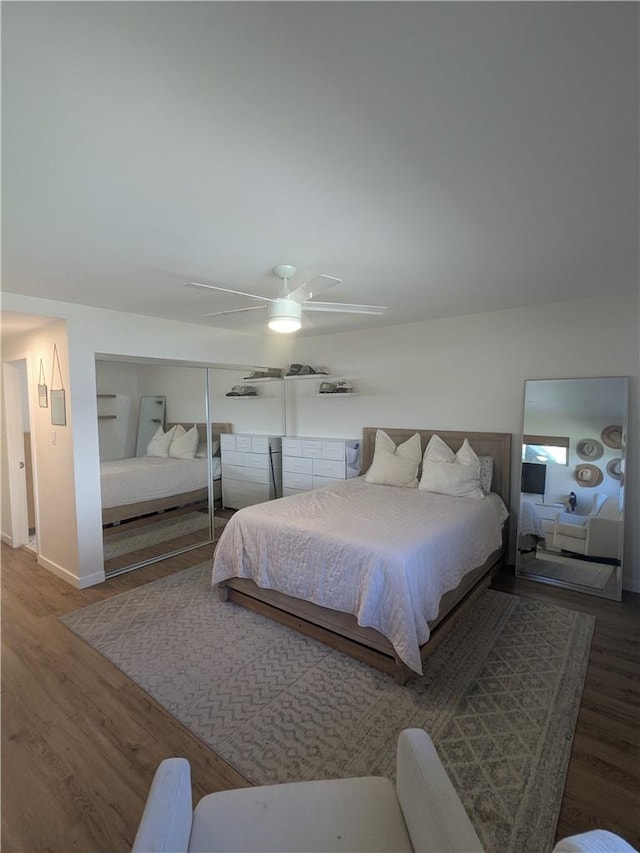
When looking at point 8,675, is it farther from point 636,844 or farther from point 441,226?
point 441,226

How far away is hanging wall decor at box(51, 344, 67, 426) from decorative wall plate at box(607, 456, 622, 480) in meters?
4.76

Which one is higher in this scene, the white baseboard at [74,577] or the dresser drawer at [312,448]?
the dresser drawer at [312,448]

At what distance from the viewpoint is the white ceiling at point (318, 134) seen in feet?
3.11

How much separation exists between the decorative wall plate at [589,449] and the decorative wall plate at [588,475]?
0.28 feet

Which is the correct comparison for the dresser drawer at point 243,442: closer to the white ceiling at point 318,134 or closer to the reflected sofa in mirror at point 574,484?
the white ceiling at point 318,134

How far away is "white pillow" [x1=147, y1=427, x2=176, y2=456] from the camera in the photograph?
4039 mm

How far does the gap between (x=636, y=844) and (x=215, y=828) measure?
5.11 ft

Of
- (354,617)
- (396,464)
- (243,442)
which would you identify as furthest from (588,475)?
(243,442)

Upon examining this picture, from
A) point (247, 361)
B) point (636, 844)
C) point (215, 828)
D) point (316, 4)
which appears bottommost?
point (636, 844)

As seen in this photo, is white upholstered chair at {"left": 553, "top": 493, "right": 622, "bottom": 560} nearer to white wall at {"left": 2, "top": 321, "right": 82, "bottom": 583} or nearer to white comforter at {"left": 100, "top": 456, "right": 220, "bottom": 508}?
white comforter at {"left": 100, "top": 456, "right": 220, "bottom": 508}

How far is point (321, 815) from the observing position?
112 centimetres

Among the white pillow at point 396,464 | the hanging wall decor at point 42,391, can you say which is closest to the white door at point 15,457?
the hanging wall decor at point 42,391

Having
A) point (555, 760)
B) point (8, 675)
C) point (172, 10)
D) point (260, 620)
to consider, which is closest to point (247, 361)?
point (260, 620)

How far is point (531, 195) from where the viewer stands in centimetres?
172
